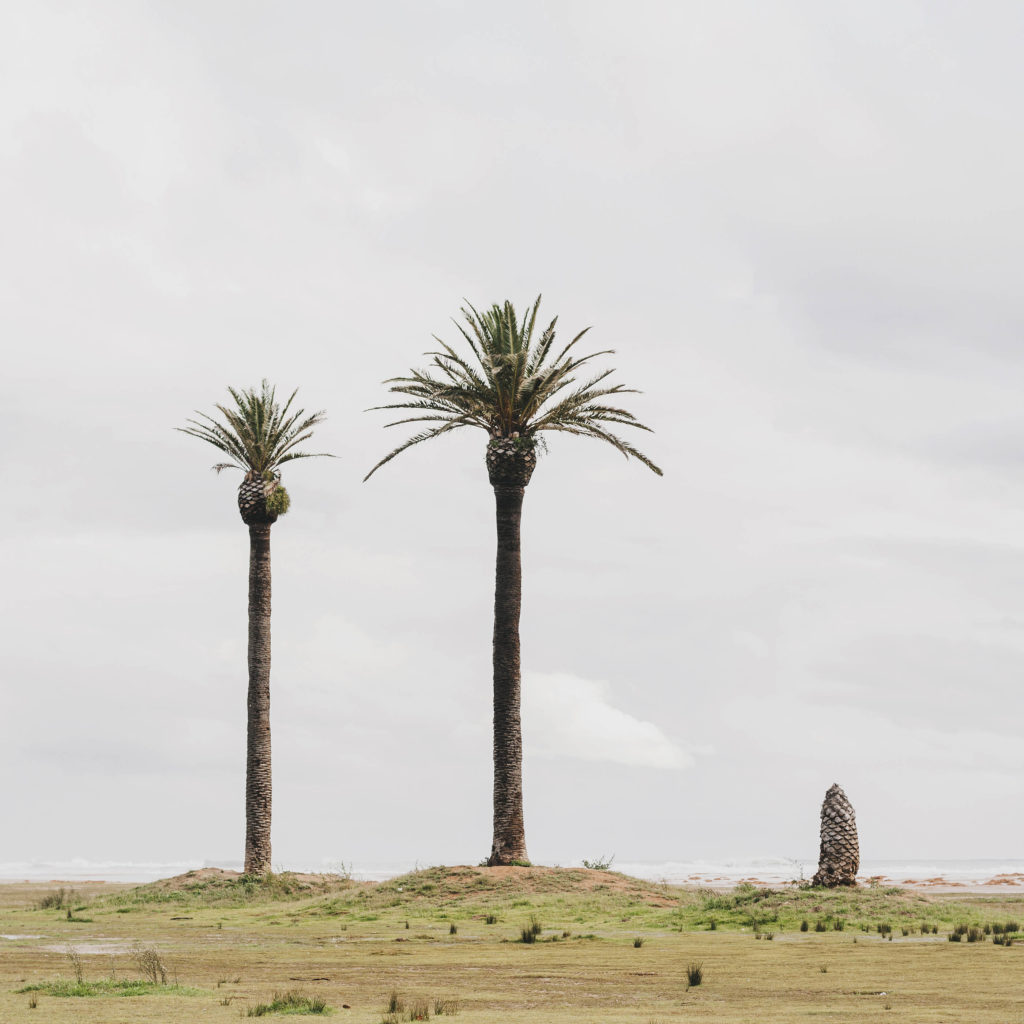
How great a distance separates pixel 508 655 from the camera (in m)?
36.5

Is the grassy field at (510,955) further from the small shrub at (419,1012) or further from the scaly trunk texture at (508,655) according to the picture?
the scaly trunk texture at (508,655)

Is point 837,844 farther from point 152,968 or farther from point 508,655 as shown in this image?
point 152,968

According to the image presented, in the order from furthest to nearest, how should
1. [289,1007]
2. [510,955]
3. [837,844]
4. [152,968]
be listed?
[837,844] < [510,955] < [152,968] < [289,1007]

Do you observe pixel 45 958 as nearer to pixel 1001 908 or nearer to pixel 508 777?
pixel 508 777

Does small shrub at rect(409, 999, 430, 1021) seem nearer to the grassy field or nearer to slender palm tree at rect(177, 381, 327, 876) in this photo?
the grassy field

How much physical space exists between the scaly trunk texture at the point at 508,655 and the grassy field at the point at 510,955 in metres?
2.26

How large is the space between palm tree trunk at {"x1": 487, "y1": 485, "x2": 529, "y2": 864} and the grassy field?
6.97 feet

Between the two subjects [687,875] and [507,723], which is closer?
[507,723]

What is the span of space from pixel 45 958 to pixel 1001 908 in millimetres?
24744

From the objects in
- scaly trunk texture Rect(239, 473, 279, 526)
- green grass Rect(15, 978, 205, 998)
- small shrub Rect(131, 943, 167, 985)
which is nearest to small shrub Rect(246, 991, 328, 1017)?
green grass Rect(15, 978, 205, 998)

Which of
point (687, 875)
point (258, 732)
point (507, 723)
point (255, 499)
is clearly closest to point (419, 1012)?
point (507, 723)

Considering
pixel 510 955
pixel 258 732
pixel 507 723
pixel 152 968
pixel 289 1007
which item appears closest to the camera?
pixel 289 1007

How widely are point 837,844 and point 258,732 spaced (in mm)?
20378

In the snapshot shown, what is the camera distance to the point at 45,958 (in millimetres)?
20891
